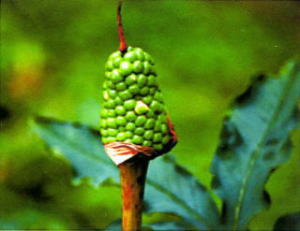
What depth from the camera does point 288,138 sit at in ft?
2.12

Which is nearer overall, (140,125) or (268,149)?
(140,125)

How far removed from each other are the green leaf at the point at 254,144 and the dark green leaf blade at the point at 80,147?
0.45ft

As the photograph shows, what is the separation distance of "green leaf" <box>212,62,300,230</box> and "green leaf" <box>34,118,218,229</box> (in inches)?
1.1

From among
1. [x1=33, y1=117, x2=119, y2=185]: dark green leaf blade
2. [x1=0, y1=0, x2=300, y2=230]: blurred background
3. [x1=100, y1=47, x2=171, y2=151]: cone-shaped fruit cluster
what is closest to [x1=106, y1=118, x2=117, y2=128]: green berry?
[x1=100, y1=47, x2=171, y2=151]: cone-shaped fruit cluster

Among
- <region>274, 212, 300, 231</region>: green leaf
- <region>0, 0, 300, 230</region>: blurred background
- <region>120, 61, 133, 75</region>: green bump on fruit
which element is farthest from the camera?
<region>0, 0, 300, 230</region>: blurred background

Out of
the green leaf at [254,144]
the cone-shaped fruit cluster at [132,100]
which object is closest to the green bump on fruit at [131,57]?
the cone-shaped fruit cluster at [132,100]

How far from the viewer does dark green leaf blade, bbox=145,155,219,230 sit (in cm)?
66

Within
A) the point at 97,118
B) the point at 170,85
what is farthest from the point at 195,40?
the point at 97,118

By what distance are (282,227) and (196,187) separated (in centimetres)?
11

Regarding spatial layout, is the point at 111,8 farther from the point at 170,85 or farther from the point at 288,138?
the point at 288,138

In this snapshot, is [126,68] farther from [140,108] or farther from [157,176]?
[157,176]

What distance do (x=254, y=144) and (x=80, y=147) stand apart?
0.22m

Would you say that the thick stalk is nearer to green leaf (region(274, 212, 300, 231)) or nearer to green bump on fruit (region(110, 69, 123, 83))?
green bump on fruit (region(110, 69, 123, 83))

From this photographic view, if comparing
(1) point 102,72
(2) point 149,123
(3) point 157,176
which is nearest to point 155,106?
(2) point 149,123
